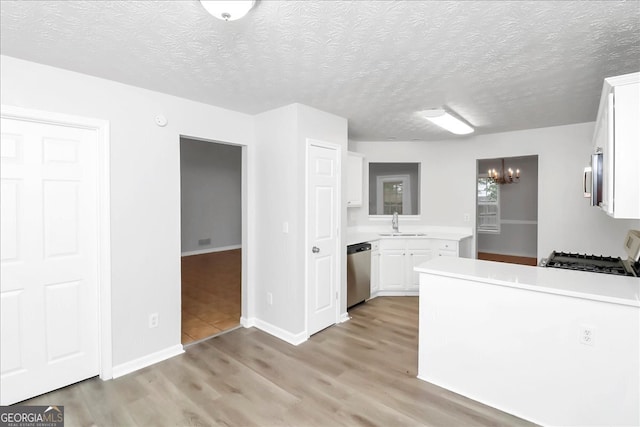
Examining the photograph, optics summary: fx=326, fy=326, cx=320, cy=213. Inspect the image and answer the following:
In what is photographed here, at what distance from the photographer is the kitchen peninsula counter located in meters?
1.84

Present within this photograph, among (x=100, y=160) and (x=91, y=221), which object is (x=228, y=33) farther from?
(x=91, y=221)

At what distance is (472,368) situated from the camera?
2346 millimetres

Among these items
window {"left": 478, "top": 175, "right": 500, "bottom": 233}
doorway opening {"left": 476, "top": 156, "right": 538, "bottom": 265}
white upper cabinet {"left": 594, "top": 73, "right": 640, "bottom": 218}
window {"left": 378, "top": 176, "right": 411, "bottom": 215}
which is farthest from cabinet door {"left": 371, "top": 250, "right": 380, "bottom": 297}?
window {"left": 478, "top": 175, "right": 500, "bottom": 233}

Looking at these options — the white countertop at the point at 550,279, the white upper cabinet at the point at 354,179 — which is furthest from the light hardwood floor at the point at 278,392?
the white upper cabinet at the point at 354,179

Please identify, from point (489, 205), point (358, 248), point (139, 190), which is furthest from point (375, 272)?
point (489, 205)

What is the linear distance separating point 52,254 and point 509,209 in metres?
8.94

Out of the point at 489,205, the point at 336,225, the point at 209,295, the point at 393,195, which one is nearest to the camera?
the point at 336,225

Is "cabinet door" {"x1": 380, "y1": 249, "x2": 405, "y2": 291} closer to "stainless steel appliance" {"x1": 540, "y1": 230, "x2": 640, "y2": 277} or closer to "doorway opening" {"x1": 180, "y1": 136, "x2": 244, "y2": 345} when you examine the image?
"stainless steel appliance" {"x1": 540, "y1": 230, "x2": 640, "y2": 277}

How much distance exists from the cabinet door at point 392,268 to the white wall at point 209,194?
170 inches

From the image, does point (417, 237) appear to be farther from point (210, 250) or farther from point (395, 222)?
point (210, 250)

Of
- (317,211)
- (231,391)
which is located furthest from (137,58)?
(231,391)

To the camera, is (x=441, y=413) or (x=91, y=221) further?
(x=91, y=221)

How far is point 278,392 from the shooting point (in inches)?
96.4

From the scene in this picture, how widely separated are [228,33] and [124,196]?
162 cm
